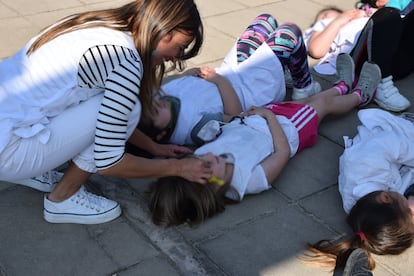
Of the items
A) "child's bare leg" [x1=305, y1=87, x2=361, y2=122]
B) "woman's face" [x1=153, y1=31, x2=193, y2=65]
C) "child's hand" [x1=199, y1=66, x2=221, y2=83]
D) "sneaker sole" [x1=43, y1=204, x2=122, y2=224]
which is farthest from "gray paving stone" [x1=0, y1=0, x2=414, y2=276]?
"woman's face" [x1=153, y1=31, x2=193, y2=65]

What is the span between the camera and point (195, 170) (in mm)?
2863

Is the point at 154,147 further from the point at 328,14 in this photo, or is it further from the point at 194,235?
the point at 328,14

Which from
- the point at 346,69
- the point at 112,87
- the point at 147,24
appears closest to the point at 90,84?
the point at 112,87

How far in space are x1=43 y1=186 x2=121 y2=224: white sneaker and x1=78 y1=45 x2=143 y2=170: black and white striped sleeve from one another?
0.41m

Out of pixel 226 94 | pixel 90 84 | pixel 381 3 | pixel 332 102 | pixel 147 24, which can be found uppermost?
pixel 147 24

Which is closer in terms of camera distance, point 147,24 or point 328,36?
point 147,24

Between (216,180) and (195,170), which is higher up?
(195,170)

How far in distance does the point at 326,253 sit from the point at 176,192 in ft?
2.39

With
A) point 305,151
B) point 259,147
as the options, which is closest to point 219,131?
point 259,147

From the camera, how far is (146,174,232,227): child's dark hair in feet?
9.42

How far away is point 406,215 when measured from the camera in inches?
109

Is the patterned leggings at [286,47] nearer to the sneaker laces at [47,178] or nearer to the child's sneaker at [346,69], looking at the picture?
the child's sneaker at [346,69]

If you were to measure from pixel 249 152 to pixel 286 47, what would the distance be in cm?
100

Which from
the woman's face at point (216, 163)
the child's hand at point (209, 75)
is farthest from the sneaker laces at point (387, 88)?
the woman's face at point (216, 163)
